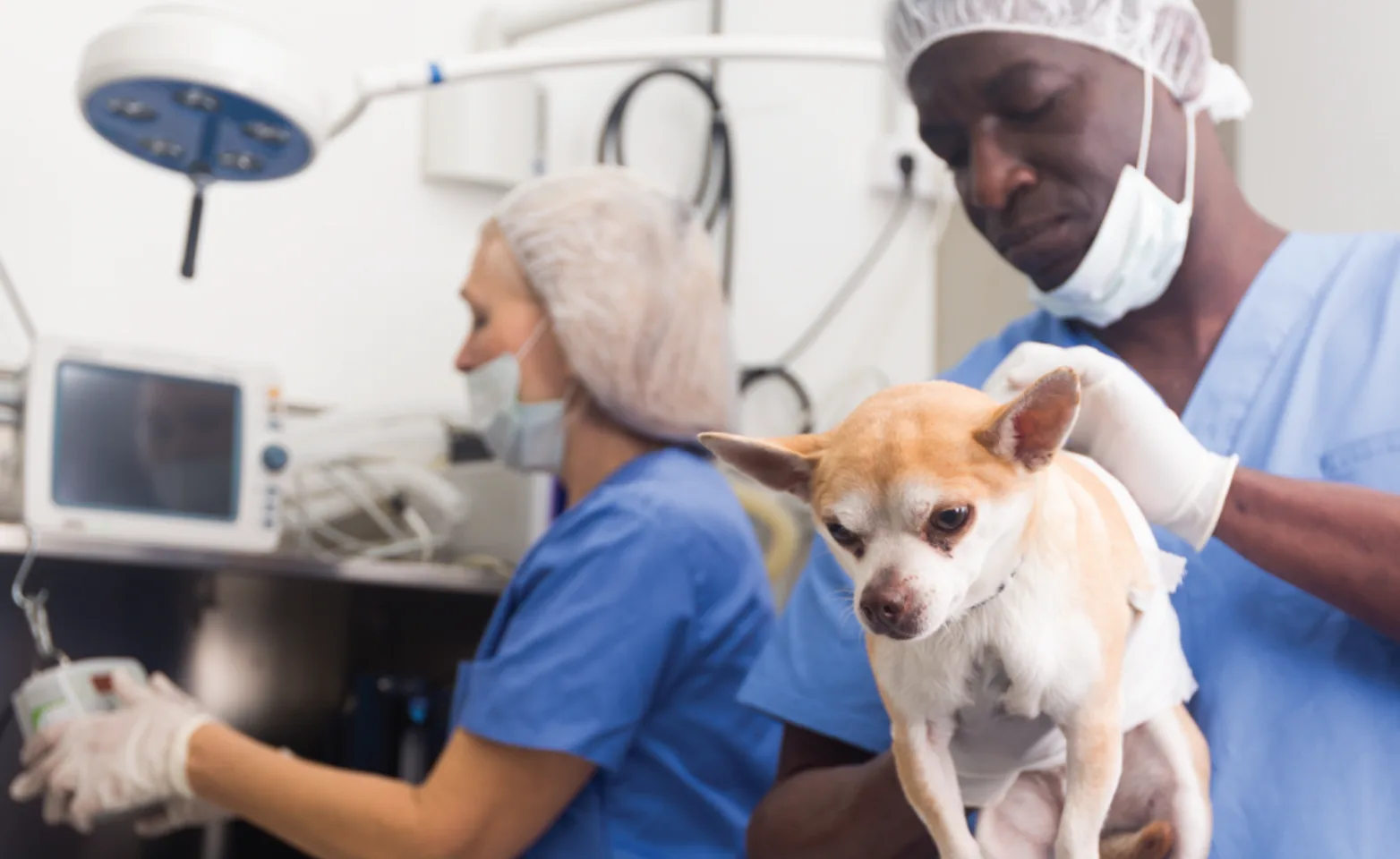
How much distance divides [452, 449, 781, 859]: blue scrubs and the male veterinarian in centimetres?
22

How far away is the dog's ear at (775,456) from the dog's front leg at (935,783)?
11 centimetres

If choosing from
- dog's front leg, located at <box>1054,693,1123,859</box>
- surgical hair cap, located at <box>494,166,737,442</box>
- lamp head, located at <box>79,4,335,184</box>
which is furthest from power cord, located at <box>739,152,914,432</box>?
dog's front leg, located at <box>1054,693,1123,859</box>

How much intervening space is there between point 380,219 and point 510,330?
2.20 feet

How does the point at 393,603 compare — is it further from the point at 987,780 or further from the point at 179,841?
the point at 987,780

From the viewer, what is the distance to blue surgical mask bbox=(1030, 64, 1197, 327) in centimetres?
75

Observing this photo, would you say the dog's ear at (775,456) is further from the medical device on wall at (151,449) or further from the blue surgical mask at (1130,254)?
the medical device on wall at (151,449)

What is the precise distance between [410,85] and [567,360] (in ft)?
1.04

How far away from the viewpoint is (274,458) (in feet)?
4.71

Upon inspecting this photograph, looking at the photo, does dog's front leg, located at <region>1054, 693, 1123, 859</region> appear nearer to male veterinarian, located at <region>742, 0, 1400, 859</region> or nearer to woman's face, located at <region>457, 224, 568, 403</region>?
male veterinarian, located at <region>742, 0, 1400, 859</region>

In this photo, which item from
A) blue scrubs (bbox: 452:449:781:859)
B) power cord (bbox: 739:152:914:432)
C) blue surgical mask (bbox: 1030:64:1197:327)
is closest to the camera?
blue surgical mask (bbox: 1030:64:1197:327)

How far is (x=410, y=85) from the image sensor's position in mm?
1243

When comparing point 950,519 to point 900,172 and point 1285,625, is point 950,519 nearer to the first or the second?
point 1285,625

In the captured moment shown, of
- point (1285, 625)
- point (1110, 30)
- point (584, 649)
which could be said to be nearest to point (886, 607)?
point (1285, 625)

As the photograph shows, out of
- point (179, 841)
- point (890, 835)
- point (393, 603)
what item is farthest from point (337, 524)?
point (890, 835)
